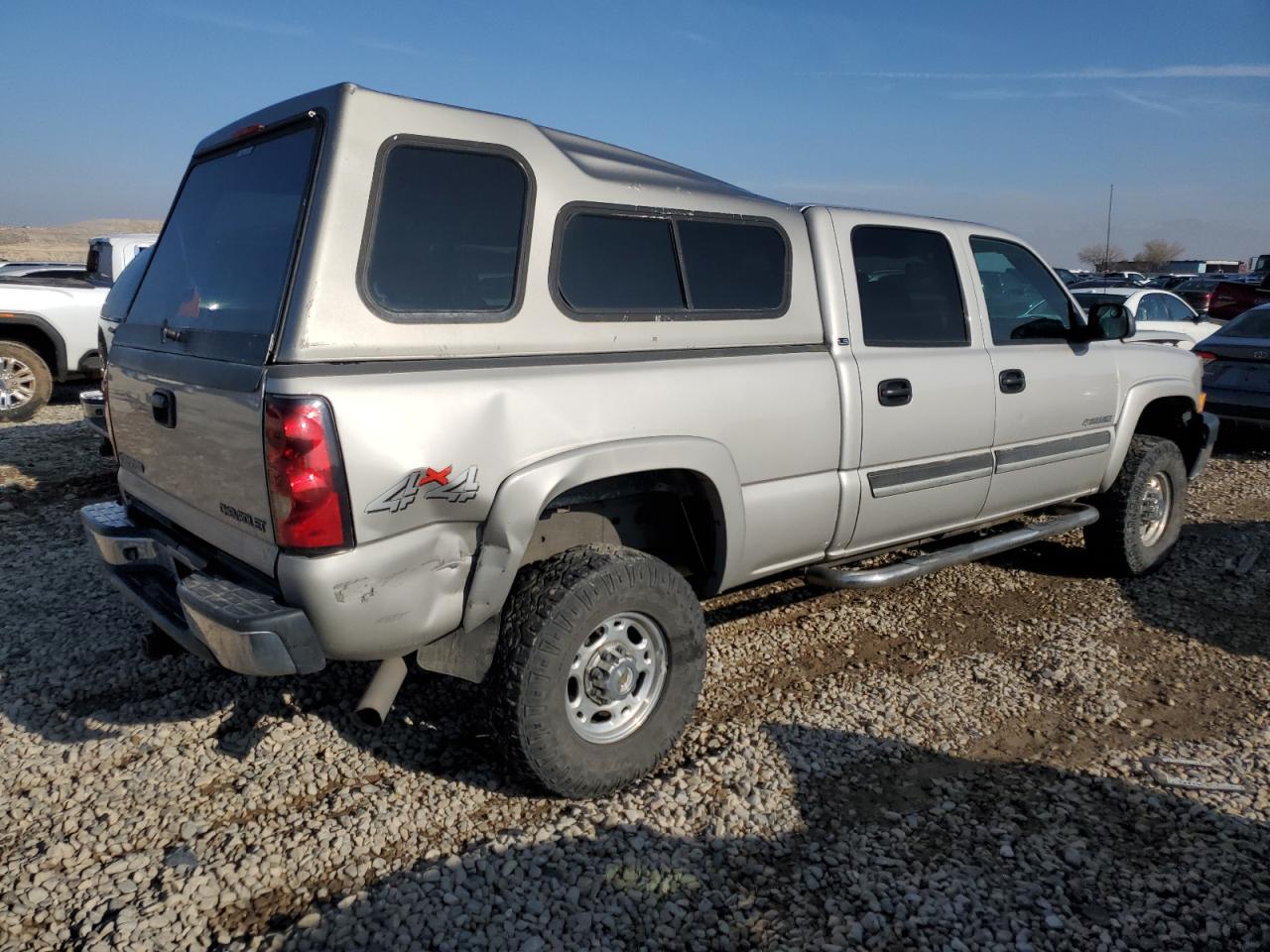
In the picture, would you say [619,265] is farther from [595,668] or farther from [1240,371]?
[1240,371]

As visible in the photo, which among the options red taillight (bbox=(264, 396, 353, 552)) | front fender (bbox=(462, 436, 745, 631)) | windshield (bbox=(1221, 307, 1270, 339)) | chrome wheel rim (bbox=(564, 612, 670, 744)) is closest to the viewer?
red taillight (bbox=(264, 396, 353, 552))

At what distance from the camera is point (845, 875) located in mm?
2732

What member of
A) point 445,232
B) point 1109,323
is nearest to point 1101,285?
point 1109,323

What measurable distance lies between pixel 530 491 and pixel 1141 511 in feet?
13.8

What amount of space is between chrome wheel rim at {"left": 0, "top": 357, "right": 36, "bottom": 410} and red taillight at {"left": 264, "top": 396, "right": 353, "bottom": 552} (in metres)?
8.74

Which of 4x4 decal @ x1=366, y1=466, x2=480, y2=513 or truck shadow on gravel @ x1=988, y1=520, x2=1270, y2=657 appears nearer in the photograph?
4x4 decal @ x1=366, y1=466, x2=480, y2=513

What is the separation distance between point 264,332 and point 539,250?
34.9 inches

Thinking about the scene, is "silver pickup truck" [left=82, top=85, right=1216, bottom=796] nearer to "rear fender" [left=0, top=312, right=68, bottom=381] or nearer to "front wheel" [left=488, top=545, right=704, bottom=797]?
"front wheel" [left=488, top=545, right=704, bottom=797]

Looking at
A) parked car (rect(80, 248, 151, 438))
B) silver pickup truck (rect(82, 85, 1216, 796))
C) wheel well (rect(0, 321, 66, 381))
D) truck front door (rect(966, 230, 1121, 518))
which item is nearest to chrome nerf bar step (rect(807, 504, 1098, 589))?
silver pickup truck (rect(82, 85, 1216, 796))

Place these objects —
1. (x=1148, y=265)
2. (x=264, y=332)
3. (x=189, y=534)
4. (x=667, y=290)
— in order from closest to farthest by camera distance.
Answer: (x=264, y=332)
(x=189, y=534)
(x=667, y=290)
(x=1148, y=265)

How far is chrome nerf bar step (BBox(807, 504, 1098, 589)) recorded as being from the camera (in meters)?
3.83

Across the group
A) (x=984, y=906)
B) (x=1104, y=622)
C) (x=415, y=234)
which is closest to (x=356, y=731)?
(x=415, y=234)

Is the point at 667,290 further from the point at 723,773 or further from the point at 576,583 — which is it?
the point at 723,773

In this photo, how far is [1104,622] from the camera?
4.77 m
